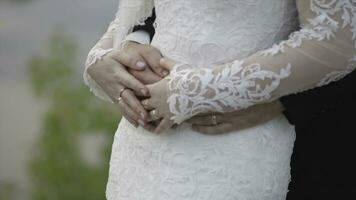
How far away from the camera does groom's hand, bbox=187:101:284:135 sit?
58.9 inches

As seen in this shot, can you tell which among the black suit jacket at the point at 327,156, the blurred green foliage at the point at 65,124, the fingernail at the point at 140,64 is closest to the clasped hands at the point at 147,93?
the fingernail at the point at 140,64

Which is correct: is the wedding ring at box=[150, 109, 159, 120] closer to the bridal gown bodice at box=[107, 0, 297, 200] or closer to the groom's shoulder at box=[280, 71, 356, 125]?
the bridal gown bodice at box=[107, 0, 297, 200]

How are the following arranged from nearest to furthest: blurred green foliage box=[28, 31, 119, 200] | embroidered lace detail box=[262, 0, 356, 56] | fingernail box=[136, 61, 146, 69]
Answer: embroidered lace detail box=[262, 0, 356, 56], fingernail box=[136, 61, 146, 69], blurred green foliage box=[28, 31, 119, 200]

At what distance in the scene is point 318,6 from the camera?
1399mm

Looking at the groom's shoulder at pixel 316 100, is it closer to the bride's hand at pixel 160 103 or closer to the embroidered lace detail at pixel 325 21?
the embroidered lace detail at pixel 325 21

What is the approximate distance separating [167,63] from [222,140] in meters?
0.18

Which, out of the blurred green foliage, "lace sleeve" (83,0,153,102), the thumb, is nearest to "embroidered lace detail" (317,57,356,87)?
the thumb

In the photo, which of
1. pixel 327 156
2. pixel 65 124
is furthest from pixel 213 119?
pixel 65 124

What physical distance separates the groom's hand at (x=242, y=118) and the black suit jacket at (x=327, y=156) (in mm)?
69

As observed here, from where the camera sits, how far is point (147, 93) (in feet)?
5.06

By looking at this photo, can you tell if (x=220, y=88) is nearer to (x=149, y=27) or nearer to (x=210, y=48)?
(x=210, y=48)

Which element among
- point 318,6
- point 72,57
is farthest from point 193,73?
point 72,57

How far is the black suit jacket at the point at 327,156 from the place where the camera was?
1.56 m

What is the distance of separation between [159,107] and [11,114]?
7.06 ft
